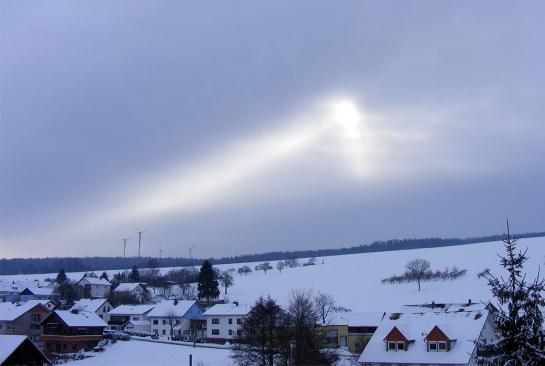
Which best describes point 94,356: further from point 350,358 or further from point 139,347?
point 350,358

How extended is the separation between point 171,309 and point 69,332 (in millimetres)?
21683

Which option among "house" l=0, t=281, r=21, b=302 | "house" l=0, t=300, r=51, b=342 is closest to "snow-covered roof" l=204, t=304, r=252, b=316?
"house" l=0, t=300, r=51, b=342

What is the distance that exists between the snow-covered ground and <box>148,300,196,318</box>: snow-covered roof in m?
21.6

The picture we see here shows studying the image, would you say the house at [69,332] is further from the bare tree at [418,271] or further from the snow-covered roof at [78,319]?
the bare tree at [418,271]

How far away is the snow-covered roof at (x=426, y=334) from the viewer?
157 ft

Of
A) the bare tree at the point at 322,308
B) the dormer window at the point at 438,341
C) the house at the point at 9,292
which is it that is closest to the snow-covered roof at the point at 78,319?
the bare tree at the point at 322,308

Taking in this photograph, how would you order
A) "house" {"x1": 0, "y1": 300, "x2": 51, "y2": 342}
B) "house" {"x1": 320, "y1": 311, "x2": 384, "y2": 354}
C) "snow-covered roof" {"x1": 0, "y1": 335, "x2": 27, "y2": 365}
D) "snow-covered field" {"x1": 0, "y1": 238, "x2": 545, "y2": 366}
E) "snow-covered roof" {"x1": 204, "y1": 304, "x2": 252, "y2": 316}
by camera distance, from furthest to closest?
"snow-covered roof" {"x1": 204, "y1": 304, "x2": 252, "y2": 316}, "house" {"x1": 0, "y1": 300, "x2": 51, "y2": 342}, "house" {"x1": 320, "y1": 311, "x2": 384, "y2": 354}, "snow-covered field" {"x1": 0, "y1": 238, "x2": 545, "y2": 366}, "snow-covered roof" {"x1": 0, "y1": 335, "x2": 27, "y2": 365}

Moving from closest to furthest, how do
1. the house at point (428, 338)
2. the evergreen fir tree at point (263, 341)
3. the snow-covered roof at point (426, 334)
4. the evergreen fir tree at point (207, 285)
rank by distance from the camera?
the snow-covered roof at point (426, 334), the house at point (428, 338), the evergreen fir tree at point (263, 341), the evergreen fir tree at point (207, 285)

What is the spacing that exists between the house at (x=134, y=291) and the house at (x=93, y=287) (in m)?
5.72

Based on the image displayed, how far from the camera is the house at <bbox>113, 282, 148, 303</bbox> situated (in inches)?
5404

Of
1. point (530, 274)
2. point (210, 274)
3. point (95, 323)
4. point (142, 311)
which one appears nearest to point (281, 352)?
point (95, 323)

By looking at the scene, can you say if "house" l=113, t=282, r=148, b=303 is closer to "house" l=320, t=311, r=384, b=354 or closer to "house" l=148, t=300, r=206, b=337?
"house" l=148, t=300, r=206, b=337

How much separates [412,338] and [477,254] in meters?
131

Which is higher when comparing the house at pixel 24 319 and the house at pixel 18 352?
the house at pixel 18 352
